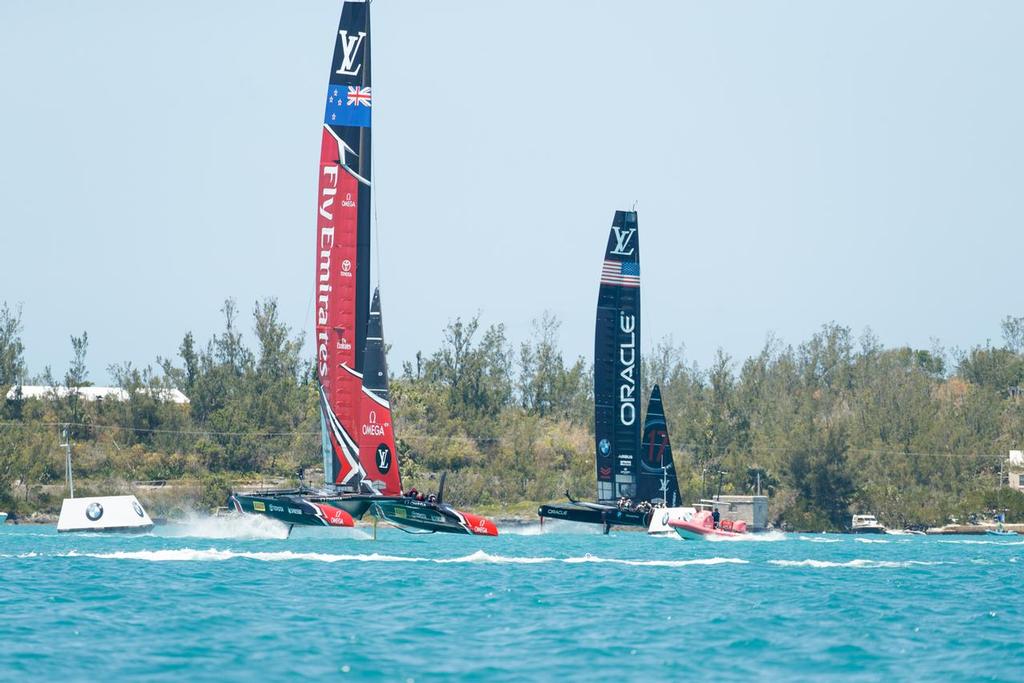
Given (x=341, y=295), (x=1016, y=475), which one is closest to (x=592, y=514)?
(x=341, y=295)

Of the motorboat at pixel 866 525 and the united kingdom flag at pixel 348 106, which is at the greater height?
the united kingdom flag at pixel 348 106

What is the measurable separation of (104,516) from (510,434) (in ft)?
140

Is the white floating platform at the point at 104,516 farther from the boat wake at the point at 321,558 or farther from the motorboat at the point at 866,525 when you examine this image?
the motorboat at the point at 866,525

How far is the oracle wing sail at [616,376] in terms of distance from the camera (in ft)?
224

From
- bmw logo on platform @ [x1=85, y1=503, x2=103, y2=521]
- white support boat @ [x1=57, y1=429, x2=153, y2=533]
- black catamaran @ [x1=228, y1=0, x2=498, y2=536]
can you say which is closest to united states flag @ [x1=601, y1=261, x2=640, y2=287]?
black catamaran @ [x1=228, y1=0, x2=498, y2=536]

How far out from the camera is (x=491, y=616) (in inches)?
1113

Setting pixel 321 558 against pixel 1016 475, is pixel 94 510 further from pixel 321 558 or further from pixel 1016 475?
pixel 1016 475

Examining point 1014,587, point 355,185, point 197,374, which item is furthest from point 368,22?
point 197,374

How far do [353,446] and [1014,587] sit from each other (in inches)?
1023

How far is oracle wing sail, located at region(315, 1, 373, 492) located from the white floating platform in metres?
11.2

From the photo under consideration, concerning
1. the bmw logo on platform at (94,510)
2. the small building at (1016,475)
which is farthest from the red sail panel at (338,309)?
the small building at (1016,475)

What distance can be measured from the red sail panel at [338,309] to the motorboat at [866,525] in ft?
140

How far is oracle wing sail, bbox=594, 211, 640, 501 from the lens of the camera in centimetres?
6825

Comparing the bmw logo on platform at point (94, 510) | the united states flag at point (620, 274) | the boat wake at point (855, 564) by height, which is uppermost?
the united states flag at point (620, 274)
